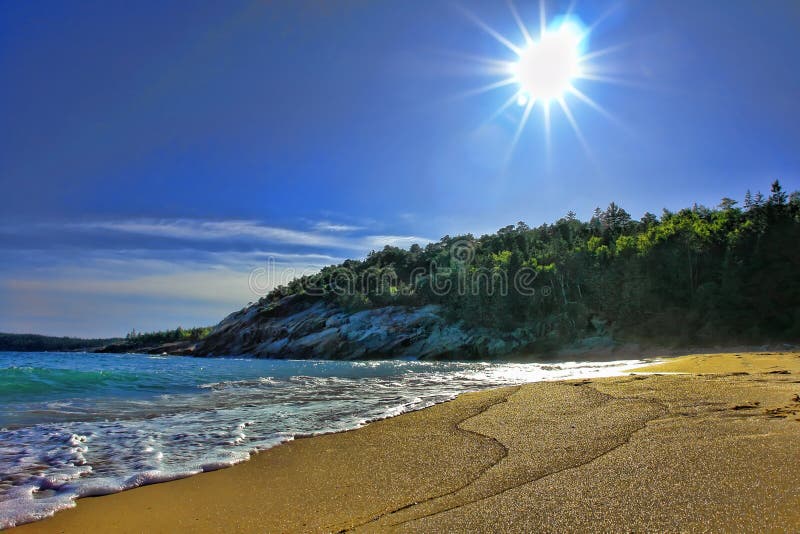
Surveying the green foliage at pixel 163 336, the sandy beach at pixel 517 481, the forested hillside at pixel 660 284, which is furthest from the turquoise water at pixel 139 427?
the green foliage at pixel 163 336

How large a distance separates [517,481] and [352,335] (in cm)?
6181

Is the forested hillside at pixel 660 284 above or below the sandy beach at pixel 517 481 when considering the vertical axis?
above

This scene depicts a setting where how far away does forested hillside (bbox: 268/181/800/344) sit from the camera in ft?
117

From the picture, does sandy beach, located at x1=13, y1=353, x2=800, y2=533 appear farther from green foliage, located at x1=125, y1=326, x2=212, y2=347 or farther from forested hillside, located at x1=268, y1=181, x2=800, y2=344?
green foliage, located at x1=125, y1=326, x2=212, y2=347

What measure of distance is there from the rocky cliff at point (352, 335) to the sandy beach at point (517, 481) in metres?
45.0

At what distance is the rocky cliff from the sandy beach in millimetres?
44966

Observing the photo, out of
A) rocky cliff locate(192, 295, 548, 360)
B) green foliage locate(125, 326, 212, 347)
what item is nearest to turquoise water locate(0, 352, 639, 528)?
rocky cliff locate(192, 295, 548, 360)

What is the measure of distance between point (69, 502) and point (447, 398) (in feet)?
25.3

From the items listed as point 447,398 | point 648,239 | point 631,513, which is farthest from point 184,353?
point 631,513

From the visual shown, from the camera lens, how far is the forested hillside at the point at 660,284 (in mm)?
35719

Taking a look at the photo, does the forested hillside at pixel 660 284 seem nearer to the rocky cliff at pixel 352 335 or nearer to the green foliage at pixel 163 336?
the rocky cliff at pixel 352 335

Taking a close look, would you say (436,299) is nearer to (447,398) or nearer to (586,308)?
(586,308)

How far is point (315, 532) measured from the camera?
324 cm

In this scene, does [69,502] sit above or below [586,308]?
below
